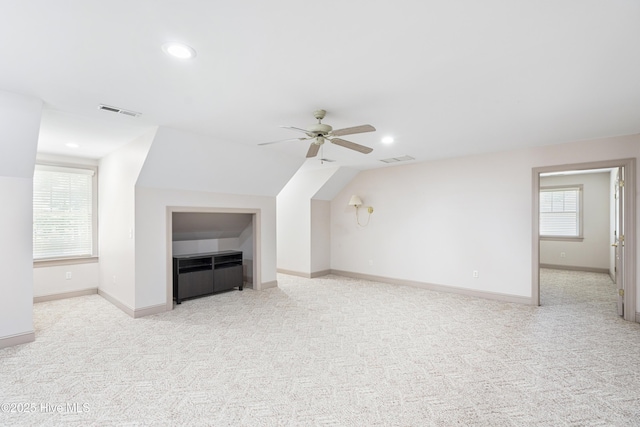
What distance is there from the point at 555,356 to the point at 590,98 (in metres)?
2.54

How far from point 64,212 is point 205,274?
2611 millimetres

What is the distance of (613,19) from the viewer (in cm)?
185

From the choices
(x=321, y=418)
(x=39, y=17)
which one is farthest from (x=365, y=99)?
(x=321, y=418)

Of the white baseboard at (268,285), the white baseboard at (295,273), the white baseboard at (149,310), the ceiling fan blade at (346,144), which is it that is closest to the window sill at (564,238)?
the white baseboard at (295,273)

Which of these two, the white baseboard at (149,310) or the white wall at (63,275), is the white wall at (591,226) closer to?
the white baseboard at (149,310)

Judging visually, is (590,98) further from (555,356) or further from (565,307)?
(565,307)

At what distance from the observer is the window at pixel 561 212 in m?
7.96

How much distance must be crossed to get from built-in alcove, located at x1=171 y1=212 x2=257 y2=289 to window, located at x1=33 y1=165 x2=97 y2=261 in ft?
4.82

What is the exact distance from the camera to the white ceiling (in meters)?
1.81

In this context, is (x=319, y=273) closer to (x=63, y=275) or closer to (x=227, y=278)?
(x=227, y=278)

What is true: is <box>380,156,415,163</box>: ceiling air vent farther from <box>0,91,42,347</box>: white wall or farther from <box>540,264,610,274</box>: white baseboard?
<box>540,264,610,274</box>: white baseboard

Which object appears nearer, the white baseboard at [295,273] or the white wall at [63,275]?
the white wall at [63,275]

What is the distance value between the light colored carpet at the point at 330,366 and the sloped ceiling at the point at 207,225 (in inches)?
62.5

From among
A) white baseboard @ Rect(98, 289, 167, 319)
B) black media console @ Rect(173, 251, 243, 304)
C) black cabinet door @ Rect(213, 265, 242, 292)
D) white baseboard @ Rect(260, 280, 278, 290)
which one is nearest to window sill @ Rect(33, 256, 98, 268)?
white baseboard @ Rect(98, 289, 167, 319)
